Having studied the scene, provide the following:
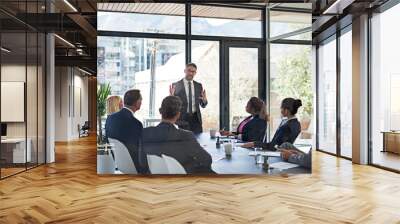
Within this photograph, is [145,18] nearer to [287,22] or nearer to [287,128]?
[287,22]

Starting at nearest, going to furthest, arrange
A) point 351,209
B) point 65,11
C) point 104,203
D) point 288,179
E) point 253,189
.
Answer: point 351,209
point 104,203
point 253,189
point 288,179
point 65,11

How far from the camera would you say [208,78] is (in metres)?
6.23

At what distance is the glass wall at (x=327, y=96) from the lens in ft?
32.0

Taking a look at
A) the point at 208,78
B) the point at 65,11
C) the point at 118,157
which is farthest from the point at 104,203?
the point at 65,11

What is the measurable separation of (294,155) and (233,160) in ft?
3.25

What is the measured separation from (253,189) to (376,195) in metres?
1.54

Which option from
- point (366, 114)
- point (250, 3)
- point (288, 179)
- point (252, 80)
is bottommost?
point (288, 179)

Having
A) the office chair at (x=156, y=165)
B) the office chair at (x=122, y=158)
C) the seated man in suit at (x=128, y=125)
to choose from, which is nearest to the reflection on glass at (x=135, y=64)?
the seated man in suit at (x=128, y=125)

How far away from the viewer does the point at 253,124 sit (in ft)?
20.4

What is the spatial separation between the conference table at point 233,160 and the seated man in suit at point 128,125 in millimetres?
971

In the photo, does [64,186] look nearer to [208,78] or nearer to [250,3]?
[208,78]

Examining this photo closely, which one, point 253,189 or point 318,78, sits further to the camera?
point 318,78

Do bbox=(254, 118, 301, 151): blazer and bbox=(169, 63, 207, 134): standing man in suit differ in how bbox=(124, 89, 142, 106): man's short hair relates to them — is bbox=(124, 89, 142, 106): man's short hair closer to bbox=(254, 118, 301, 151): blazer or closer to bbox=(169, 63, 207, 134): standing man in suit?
bbox=(169, 63, 207, 134): standing man in suit

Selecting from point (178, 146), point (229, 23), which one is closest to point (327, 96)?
point (229, 23)
